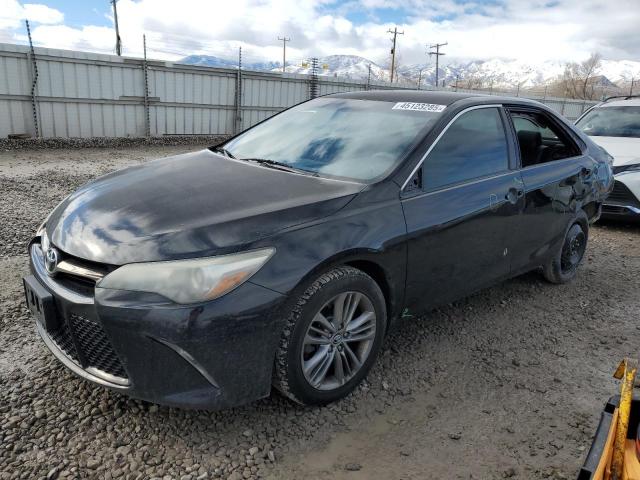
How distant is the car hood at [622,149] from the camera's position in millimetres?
6633

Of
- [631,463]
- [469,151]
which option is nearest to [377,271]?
[469,151]

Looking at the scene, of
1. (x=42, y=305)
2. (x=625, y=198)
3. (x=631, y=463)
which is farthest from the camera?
(x=625, y=198)

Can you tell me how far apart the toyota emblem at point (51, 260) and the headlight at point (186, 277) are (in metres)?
0.41

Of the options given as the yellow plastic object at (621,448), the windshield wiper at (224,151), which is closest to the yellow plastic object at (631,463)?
the yellow plastic object at (621,448)

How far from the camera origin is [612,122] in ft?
25.7

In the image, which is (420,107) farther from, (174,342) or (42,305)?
(42,305)

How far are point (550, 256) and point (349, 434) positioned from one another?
2615 mm

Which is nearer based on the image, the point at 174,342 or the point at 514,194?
the point at 174,342

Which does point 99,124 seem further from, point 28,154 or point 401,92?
point 401,92

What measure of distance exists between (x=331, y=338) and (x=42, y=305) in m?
1.37

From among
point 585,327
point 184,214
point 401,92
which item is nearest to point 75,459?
point 184,214

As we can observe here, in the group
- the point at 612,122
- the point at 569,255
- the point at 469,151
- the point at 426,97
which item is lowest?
the point at 569,255

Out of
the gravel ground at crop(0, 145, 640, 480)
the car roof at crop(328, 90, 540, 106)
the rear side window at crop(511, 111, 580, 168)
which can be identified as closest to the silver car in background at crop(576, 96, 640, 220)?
the rear side window at crop(511, 111, 580, 168)

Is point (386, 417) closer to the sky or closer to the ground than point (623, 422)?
closer to the ground
